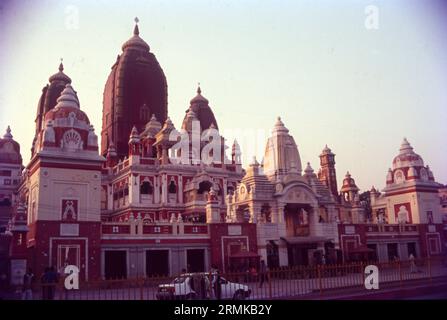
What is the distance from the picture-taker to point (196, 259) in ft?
97.5

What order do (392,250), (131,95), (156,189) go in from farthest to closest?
(131,95), (156,189), (392,250)

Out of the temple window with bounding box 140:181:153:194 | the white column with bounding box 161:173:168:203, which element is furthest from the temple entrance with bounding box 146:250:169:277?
the temple window with bounding box 140:181:153:194

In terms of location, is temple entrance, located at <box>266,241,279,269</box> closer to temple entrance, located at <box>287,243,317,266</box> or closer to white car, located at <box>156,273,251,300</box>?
temple entrance, located at <box>287,243,317,266</box>

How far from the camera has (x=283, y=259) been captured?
105ft

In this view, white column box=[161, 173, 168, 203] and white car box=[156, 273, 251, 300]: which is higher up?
white column box=[161, 173, 168, 203]

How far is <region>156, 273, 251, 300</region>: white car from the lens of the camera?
1627cm

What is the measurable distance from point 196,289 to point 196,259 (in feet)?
43.1

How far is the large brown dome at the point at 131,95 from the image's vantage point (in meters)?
51.0

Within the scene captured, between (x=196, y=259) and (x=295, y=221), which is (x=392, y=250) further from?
(x=196, y=259)

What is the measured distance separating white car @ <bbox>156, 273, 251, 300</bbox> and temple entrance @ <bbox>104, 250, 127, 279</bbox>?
10.9m

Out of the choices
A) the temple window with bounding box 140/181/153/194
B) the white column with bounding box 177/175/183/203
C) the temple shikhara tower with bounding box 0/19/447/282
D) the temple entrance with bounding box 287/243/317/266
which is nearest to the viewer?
the temple shikhara tower with bounding box 0/19/447/282

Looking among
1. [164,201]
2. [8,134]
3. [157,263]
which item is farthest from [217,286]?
[8,134]
